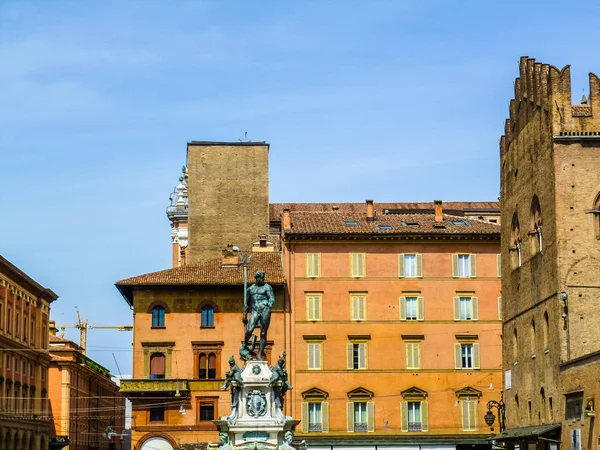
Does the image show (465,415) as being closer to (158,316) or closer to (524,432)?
(158,316)

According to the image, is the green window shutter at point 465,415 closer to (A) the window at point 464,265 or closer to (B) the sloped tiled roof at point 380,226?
(A) the window at point 464,265

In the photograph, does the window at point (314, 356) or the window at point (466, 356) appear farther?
the window at point (466, 356)

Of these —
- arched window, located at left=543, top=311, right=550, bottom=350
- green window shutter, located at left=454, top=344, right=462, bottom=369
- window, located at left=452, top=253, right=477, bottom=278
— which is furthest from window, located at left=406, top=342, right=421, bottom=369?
arched window, located at left=543, top=311, right=550, bottom=350

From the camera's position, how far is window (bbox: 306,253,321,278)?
7769cm

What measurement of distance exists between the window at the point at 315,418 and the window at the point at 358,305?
602 cm

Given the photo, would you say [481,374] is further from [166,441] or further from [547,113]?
[547,113]

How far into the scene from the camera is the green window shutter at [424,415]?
75688 mm

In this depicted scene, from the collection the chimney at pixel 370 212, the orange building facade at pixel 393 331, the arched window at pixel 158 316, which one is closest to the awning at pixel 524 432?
the orange building facade at pixel 393 331

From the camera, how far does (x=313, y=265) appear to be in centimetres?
7775

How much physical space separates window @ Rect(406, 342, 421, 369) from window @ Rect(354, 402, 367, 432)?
3.70m

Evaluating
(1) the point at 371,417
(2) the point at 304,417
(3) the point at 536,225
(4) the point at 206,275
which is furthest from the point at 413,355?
(3) the point at 536,225

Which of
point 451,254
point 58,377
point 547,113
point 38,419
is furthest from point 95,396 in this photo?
point 547,113

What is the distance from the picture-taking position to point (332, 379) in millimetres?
76188

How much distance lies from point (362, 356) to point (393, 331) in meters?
2.49
